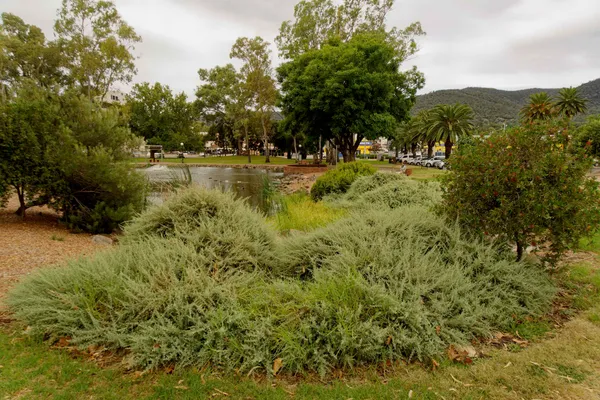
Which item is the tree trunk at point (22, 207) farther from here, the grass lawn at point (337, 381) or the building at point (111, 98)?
the building at point (111, 98)

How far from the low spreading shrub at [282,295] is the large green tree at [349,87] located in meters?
20.9

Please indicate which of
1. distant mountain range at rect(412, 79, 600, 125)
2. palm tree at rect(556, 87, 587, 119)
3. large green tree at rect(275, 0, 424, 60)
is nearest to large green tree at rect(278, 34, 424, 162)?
large green tree at rect(275, 0, 424, 60)

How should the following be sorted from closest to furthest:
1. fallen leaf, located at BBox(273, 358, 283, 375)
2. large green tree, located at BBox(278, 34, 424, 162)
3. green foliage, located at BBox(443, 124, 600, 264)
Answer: fallen leaf, located at BBox(273, 358, 283, 375) → green foliage, located at BBox(443, 124, 600, 264) → large green tree, located at BBox(278, 34, 424, 162)

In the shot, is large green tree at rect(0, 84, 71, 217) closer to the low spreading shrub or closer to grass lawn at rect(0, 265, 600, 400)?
the low spreading shrub

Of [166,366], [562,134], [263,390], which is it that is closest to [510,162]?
[562,134]

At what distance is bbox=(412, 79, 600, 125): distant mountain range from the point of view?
8981cm

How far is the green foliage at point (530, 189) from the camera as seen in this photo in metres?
3.62

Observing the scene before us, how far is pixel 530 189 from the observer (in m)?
3.66

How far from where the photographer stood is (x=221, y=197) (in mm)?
4625

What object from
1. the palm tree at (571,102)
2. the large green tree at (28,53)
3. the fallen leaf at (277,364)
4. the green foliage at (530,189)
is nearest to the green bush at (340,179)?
the green foliage at (530,189)

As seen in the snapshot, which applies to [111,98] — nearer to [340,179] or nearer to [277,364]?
[340,179]

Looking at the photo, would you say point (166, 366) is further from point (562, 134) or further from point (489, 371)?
point (562, 134)

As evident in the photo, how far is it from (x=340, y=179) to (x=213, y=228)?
7.66m

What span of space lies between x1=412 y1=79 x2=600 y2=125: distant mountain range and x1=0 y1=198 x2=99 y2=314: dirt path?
91560mm
